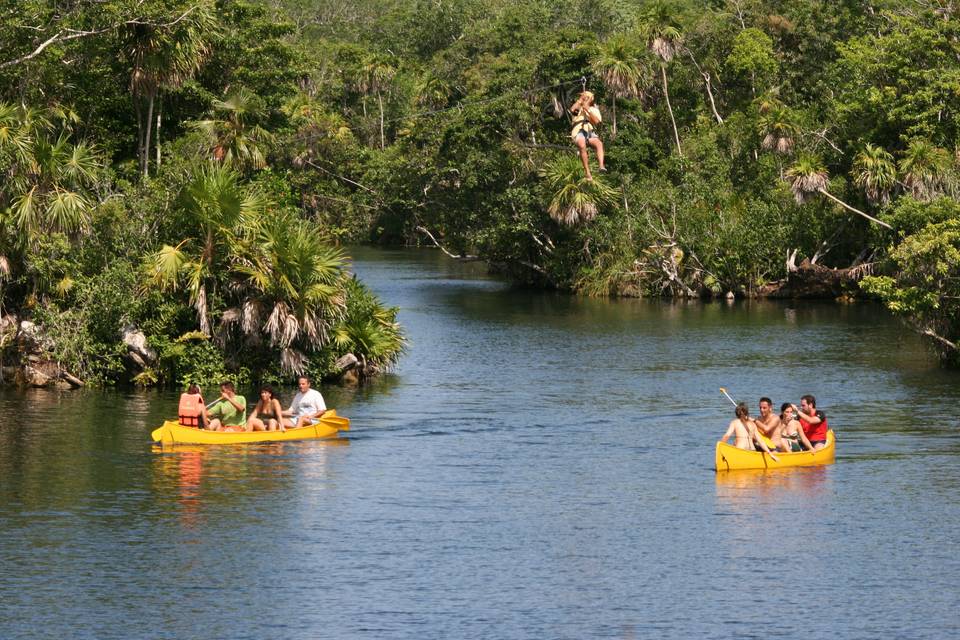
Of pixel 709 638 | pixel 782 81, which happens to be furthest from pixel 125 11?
pixel 782 81

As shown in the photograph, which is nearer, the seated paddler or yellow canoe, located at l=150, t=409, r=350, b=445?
yellow canoe, located at l=150, t=409, r=350, b=445

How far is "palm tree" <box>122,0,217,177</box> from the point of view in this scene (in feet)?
141

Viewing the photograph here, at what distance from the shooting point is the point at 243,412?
3288cm

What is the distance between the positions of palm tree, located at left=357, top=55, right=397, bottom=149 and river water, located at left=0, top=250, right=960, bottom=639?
222 feet

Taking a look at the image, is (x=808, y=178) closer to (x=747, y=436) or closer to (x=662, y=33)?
(x=662, y=33)

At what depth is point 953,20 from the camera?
180ft

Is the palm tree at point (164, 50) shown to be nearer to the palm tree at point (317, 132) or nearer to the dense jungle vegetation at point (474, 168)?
the dense jungle vegetation at point (474, 168)

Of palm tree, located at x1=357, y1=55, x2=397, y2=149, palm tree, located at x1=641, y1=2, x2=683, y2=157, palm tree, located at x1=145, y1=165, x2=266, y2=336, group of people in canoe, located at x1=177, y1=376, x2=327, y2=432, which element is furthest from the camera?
palm tree, located at x1=357, y1=55, x2=397, y2=149

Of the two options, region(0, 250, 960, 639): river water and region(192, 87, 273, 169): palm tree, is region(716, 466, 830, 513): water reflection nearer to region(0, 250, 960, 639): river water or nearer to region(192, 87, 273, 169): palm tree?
region(0, 250, 960, 639): river water

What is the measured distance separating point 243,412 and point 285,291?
5.97 meters

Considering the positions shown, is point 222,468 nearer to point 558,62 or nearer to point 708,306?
point 708,306

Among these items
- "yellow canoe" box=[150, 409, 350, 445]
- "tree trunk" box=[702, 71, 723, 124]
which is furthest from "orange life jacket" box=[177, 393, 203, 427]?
"tree trunk" box=[702, 71, 723, 124]

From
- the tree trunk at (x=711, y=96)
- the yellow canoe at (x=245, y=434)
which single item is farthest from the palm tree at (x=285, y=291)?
the tree trunk at (x=711, y=96)

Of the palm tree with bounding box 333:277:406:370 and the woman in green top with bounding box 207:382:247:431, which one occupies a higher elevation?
the palm tree with bounding box 333:277:406:370
